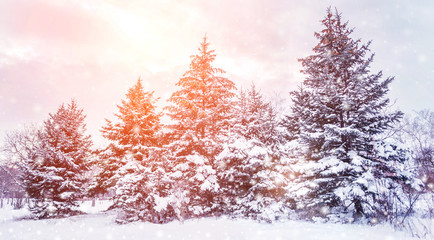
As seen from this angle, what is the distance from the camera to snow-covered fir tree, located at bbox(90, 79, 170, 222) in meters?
15.6

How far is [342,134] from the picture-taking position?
11.5 metres

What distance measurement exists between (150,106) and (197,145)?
744cm

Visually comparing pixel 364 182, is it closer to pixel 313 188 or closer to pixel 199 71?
pixel 313 188

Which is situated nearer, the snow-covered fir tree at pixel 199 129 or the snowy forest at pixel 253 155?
the snowy forest at pixel 253 155

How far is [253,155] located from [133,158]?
10027mm

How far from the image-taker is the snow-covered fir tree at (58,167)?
1927 centimetres

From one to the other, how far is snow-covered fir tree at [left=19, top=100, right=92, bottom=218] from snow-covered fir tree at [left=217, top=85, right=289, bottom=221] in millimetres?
13668

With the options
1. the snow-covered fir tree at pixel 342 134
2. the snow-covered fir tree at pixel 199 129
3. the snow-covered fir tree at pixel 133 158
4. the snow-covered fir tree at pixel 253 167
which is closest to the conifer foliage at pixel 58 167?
the snow-covered fir tree at pixel 133 158

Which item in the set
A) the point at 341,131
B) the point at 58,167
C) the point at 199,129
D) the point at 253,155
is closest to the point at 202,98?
the point at 199,129

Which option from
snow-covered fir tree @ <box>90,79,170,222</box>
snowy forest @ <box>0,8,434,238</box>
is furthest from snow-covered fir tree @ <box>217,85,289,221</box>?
snow-covered fir tree @ <box>90,79,170,222</box>

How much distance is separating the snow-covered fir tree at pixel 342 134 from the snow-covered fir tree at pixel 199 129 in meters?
5.59

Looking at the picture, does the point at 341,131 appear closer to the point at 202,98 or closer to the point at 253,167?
the point at 253,167

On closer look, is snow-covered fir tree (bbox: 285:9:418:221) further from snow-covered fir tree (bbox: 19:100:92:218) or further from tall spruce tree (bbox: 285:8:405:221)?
snow-covered fir tree (bbox: 19:100:92:218)

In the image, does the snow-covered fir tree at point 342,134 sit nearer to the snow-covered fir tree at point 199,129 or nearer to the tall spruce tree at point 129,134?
the snow-covered fir tree at point 199,129
